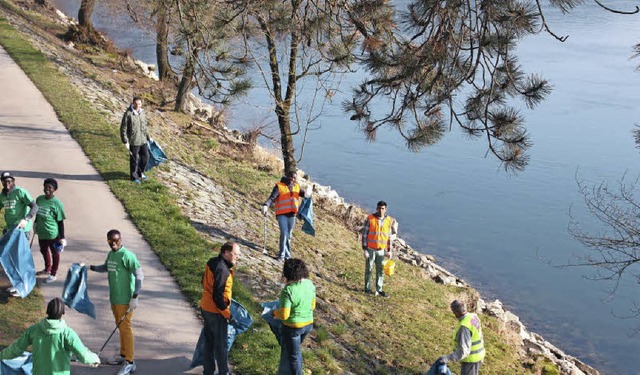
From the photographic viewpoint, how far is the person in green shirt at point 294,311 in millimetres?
8586

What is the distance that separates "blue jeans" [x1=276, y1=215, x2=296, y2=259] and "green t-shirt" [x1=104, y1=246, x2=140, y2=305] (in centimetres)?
523

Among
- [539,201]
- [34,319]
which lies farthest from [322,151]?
[34,319]

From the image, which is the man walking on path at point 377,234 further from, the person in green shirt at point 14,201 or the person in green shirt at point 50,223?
the person in green shirt at point 14,201

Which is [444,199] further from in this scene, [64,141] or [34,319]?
[34,319]

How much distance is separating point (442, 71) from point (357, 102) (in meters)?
2.08

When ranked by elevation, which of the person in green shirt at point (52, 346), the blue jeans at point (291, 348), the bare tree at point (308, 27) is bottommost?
the person in green shirt at point (52, 346)

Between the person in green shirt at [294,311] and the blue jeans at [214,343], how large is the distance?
25.1 inches

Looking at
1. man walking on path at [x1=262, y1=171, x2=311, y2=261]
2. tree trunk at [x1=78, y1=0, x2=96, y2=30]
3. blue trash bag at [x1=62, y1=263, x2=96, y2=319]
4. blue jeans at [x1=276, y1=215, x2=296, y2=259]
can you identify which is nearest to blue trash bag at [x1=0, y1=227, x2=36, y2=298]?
blue trash bag at [x1=62, y1=263, x2=96, y2=319]

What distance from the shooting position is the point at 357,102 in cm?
1212

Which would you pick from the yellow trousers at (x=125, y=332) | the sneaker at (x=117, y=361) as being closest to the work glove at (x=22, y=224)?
the yellow trousers at (x=125, y=332)

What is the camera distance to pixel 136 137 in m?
15.4

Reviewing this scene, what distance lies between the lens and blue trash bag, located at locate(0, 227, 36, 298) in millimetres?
10664

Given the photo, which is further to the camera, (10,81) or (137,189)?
(10,81)

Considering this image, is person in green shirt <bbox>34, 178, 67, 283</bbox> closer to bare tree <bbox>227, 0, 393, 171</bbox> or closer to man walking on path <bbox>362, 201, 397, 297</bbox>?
bare tree <bbox>227, 0, 393, 171</bbox>
